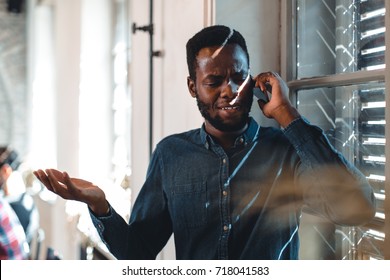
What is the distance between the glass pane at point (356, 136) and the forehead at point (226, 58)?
97mm

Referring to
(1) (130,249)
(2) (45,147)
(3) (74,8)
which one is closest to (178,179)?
(1) (130,249)

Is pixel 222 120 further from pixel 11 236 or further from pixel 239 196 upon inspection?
pixel 11 236

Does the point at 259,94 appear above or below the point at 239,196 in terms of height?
above

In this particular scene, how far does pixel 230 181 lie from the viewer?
0.68 m

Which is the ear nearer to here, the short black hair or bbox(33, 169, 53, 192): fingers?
the short black hair

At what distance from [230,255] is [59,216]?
0.42m

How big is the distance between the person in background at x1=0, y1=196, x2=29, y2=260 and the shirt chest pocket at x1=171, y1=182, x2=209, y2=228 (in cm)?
29

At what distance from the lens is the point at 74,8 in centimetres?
91

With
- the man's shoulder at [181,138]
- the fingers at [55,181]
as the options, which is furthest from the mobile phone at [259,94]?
the fingers at [55,181]

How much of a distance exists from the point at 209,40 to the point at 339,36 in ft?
0.60

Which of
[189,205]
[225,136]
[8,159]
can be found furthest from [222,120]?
[8,159]
